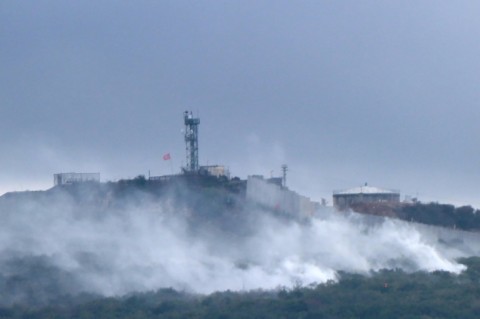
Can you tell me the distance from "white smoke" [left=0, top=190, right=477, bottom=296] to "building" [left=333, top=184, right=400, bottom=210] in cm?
2334

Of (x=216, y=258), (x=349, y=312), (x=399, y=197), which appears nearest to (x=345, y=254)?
(x=216, y=258)

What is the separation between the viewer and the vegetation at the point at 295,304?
168 feet

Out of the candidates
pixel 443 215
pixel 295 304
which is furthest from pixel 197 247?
pixel 443 215

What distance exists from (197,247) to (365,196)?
42002mm

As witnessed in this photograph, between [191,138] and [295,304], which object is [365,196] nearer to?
[191,138]

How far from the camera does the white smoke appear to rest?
6109 centimetres

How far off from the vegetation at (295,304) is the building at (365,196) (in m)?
45.8

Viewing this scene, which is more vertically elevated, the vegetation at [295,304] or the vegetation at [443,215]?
the vegetation at [443,215]

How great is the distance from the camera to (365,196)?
352 ft

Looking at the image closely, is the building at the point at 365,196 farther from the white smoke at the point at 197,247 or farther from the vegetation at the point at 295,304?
the vegetation at the point at 295,304

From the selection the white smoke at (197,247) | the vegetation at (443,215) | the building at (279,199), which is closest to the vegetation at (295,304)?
the white smoke at (197,247)

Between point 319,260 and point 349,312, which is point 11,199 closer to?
point 319,260

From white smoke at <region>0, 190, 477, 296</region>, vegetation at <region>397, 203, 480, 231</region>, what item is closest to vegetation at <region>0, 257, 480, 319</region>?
white smoke at <region>0, 190, 477, 296</region>

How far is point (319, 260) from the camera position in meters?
69.0
